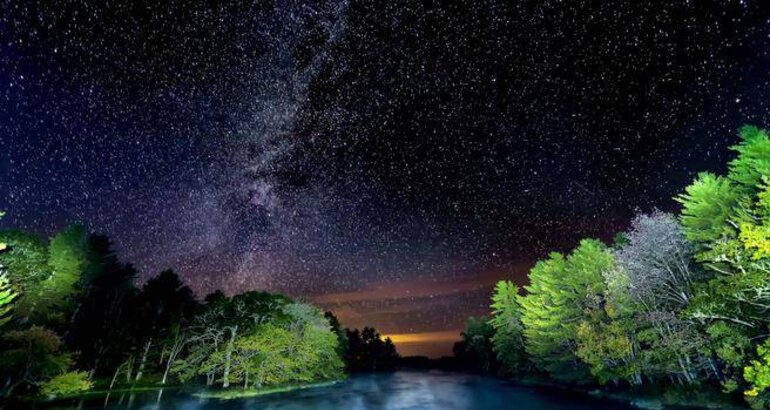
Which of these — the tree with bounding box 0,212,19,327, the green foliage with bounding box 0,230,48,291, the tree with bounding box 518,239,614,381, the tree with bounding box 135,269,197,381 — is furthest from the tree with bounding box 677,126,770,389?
the tree with bounding box 135,269,197,381

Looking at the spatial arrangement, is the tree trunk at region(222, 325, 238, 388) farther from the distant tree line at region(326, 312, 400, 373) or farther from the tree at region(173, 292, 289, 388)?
the distant tree line at region(326, 312, 400, 373)

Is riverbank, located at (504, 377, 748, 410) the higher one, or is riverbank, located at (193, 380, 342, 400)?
riverbank, located at (193, 380, 342, 400)

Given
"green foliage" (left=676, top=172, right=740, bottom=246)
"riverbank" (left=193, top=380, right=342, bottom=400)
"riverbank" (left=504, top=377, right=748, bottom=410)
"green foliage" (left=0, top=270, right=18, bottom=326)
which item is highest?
"green foliage" (left=676, top=172, right=740, bottom=246)

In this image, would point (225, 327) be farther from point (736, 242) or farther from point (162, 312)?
point (736, 242)

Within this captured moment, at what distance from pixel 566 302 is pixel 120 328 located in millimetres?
51628

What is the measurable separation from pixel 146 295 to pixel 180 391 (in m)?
19.4

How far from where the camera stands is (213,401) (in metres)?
42.3

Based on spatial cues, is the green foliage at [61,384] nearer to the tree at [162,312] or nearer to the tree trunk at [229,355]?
the tree trunk at [229,355]

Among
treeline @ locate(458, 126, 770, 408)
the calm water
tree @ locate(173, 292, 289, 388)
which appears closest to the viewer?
treeline @ locate(458, 126, 770, 408)

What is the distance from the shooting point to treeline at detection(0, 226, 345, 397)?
3374cm

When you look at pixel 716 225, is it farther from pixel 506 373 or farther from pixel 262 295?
pixel 506 373

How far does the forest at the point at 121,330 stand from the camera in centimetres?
3378

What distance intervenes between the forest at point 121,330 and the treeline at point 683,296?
29.7 metres

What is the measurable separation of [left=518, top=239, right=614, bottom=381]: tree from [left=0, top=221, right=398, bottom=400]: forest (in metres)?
27.3
